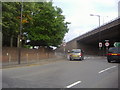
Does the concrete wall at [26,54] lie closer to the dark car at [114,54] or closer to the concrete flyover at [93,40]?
the dark car at [114,54]

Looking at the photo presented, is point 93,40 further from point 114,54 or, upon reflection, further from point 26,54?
point 114,54

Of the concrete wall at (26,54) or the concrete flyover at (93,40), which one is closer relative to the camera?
the concrete wall at (26,54)

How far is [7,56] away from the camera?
1221 inches

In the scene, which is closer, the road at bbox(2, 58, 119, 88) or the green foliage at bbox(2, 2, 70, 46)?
the road at bbox(2, 58, 119, 88)

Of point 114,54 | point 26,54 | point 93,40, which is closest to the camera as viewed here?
point 114,54

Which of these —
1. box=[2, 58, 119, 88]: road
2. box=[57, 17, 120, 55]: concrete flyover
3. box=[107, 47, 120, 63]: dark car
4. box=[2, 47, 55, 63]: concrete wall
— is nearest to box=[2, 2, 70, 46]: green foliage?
box=[2, 47, 55, 63]: concrete wall

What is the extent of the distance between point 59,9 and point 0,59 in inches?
740

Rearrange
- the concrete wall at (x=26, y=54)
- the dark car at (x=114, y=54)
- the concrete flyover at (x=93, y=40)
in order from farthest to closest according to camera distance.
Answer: the concrete flyover at (x=93, y=40) → the concrete wall at (x=26, y=54) → the dark car at (x=114, y=54)

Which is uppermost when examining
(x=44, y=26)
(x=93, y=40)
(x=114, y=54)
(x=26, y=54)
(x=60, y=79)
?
(x=44, y=26)

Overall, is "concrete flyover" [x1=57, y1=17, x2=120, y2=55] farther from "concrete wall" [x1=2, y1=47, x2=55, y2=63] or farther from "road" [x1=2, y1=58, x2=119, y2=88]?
"road" [x1=2, y1=58, x2=119, y2=88]

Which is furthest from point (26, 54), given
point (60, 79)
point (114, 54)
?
point (60, 79)

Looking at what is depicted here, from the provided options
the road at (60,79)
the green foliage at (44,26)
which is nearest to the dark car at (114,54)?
the green foliage at (44,26)

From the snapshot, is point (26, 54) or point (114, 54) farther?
point (26, 54)

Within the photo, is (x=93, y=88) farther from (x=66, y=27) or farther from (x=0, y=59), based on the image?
(x=66, y=27)
